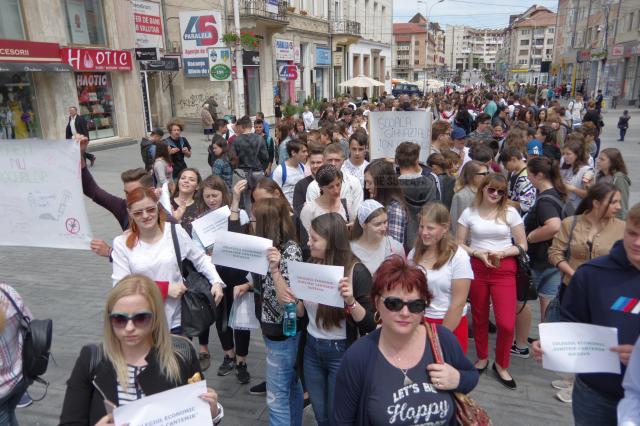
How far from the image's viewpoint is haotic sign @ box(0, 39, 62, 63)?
14297 mm

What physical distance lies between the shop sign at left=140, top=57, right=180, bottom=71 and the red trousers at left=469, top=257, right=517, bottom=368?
19.7 m

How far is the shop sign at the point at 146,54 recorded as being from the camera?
767 inches

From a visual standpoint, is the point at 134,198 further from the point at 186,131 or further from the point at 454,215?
the point at 186,131

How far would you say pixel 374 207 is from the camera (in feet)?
11.0

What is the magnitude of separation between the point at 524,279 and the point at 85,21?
62.8 ft

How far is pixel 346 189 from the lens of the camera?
5.14 meters

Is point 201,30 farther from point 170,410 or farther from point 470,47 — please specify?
point 470,47

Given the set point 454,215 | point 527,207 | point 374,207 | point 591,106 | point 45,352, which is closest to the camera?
point 45,352

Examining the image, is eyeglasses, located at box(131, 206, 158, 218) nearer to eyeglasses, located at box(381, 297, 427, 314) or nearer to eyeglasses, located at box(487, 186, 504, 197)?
eyeglasses, located at box(381, 297, 427, 314)

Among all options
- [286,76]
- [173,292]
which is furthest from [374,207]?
[286,76]

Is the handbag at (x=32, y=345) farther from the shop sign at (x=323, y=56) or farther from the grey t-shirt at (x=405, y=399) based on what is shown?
the shop sign at (x=323, y=56)

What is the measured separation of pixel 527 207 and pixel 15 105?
17.2m

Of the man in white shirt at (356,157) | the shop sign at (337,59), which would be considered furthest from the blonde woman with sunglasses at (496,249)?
the shop sign at (337,59)

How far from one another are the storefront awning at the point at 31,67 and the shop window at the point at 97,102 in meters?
1.42
